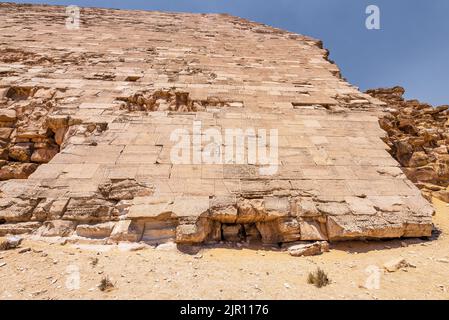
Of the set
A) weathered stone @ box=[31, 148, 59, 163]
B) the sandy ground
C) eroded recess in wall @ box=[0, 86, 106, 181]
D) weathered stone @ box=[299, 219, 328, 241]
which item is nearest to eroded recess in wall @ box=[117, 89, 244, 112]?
eroded recess in wall @ box=[0, 86, 106, 181]

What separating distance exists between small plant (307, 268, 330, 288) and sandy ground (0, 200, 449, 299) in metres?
0.05

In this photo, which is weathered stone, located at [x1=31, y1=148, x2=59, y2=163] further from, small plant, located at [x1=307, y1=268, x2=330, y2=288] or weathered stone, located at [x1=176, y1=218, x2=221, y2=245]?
small plant, located at [x1=307, y1=268, x2=330, y2=288]

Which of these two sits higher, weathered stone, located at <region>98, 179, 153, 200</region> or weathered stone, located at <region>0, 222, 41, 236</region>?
weathered stone, located at <region>98, 179, 153, 200</region>

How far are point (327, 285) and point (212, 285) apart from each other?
3.51 ft

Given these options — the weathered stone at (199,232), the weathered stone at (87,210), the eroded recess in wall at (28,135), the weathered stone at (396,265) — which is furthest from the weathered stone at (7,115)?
the weathered stone at (396,265)

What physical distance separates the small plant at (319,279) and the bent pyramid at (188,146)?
0.70 m

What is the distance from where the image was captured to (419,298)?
2.27 metres

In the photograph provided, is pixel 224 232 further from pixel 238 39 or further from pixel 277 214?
pixel 238 39

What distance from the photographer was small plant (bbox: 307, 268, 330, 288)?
2.44 m

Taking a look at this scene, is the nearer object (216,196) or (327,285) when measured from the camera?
(327,285)

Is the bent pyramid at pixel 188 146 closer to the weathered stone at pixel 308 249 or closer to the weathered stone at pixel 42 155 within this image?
the weathered stone at pixel 42 155

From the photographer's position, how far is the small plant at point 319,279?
2.44m
